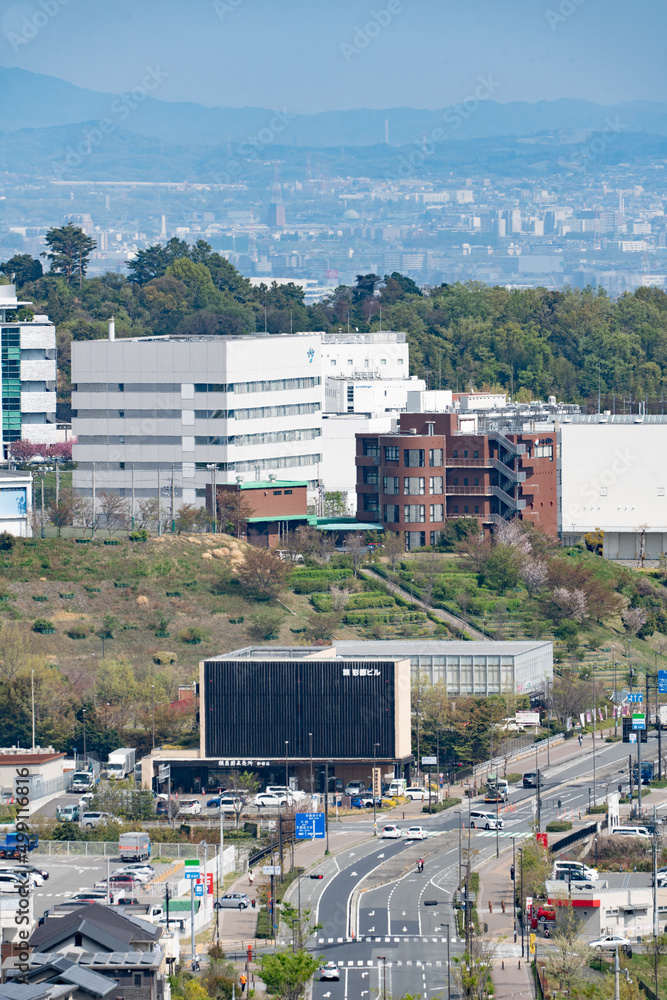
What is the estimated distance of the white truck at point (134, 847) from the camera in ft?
214

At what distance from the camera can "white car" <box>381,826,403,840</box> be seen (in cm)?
7038

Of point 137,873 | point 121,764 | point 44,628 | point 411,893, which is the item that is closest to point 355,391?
point 44,628

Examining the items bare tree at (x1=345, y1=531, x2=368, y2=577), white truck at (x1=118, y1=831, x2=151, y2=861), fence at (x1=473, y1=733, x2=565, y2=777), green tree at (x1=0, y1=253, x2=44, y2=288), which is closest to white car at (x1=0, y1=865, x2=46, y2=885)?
white truck at (x1=118, y1=831, x2=151, y2=861)

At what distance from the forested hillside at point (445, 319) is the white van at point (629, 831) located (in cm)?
9528

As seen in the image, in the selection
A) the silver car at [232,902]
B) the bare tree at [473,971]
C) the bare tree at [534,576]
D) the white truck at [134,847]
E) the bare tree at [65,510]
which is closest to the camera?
the bare tree at [473,971]

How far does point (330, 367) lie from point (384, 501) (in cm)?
5194

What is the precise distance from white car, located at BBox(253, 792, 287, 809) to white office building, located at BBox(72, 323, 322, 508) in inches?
1851

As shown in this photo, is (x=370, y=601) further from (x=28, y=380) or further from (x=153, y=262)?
(x=153, y=262)

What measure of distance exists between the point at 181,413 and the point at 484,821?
5559 centimetres

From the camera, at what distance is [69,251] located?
178m

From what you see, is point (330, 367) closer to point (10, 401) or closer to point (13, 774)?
point (10, 401)

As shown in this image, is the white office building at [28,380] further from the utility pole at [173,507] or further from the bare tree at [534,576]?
the bare tree at [534,576]

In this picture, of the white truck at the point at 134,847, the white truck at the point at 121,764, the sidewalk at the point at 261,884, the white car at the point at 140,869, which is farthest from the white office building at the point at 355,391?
the white car at the point at 140,869

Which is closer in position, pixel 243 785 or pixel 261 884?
pixel 261 884
